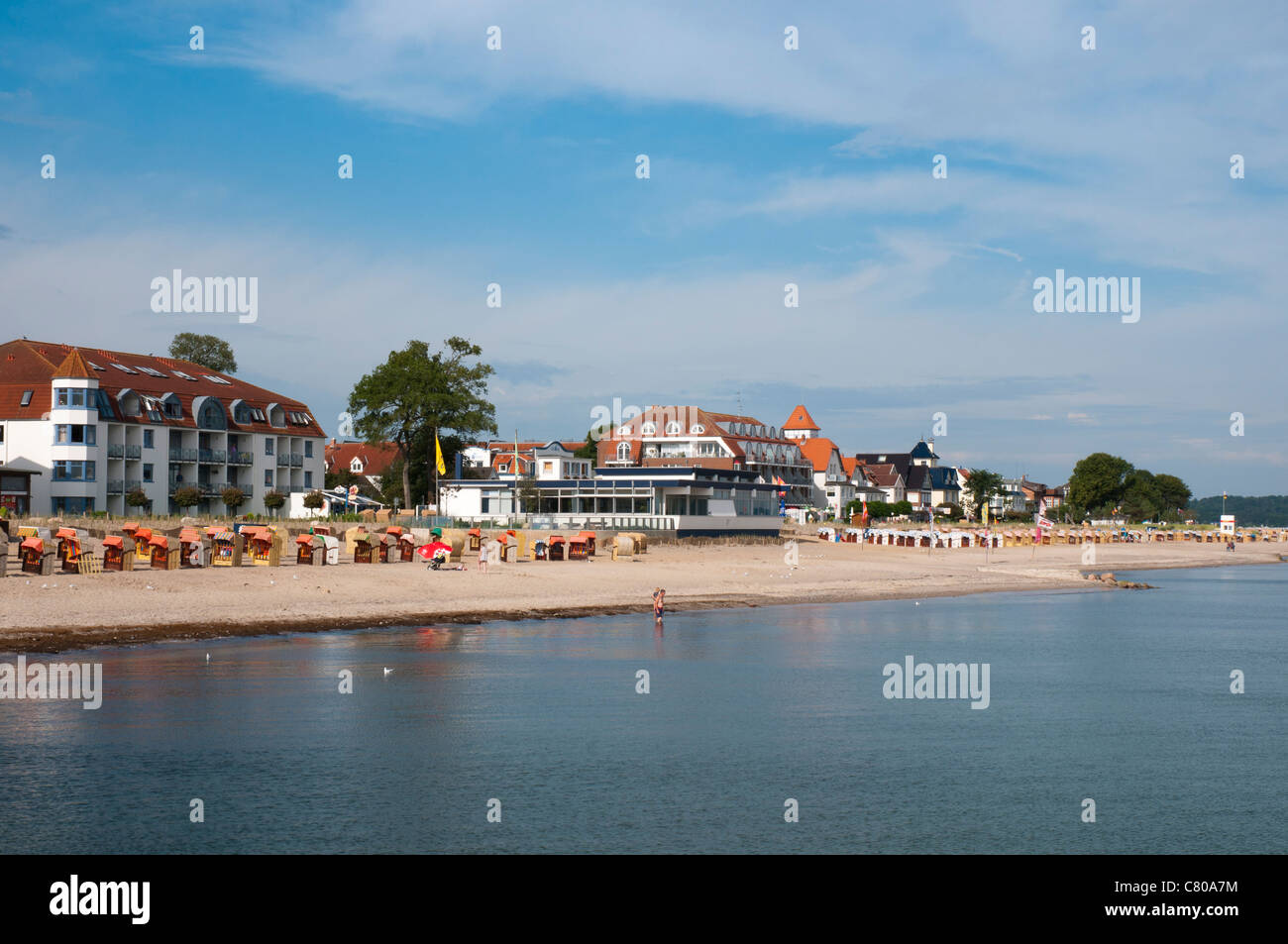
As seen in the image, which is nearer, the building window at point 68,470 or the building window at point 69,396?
the building window at point 68,470

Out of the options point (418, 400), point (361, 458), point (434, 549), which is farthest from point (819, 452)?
point (434, 549)

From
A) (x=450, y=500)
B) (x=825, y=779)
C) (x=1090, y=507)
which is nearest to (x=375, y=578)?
(x=825, y=779)

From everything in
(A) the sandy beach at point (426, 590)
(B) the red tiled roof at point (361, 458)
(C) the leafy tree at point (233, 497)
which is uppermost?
(B) the red tiled roof at point (361, 458)

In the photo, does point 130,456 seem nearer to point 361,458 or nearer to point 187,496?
point 187,496

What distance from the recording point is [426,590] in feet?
130

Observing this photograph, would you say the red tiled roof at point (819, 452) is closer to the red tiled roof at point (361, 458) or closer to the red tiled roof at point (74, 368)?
the red tiled roof at point (361, 458)

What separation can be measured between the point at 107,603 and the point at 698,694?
16.4 m

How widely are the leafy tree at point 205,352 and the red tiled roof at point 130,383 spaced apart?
52.2ft

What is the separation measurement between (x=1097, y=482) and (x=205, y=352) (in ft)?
428

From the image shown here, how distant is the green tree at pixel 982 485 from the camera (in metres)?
165

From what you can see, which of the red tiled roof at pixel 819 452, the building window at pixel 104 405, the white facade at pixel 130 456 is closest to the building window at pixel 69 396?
the white facade at pixel 130 456

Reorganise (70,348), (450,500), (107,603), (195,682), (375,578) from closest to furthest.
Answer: (195,682) → (107,603) → (375,578) → (70,348) → (450,500)
